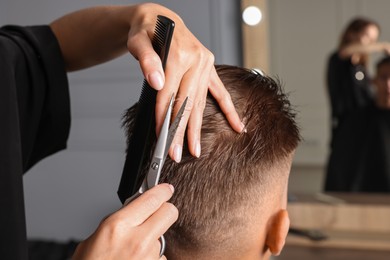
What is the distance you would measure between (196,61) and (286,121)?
198 millimetres

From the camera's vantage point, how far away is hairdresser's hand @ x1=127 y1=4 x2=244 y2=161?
2.05 feet

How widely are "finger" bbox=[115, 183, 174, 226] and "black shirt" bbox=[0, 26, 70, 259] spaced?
28 centimetres

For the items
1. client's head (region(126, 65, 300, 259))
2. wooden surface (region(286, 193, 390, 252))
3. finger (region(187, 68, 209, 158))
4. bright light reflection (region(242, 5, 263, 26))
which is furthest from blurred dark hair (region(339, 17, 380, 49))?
finger (region(187, 68, 209, 158))

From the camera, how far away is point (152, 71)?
616 mm

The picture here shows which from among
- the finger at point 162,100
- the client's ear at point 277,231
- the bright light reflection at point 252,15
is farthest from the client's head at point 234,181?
the bright light reflection at point 252,15

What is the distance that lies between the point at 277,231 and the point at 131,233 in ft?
0.99

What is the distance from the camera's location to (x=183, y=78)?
667 millimetres

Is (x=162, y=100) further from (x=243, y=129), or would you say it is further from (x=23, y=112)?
(x=23, y=112)

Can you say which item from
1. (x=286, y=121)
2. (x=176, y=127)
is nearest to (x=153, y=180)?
(x=176, y=127)

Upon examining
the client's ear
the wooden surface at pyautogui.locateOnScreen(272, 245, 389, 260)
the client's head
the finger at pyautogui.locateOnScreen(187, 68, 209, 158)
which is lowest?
the wooden surface at pyautogui.locateOnScreen(272, 245, 389, 260)

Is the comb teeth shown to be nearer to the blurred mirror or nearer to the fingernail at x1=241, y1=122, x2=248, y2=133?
the fingernail at x1=241, y1=122, x2=248, y2=133

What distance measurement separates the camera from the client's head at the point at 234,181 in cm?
74

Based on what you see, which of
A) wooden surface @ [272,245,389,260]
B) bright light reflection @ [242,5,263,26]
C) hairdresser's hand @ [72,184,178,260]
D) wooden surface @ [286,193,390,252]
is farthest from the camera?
bright light reflection @ [242,5,263,26]

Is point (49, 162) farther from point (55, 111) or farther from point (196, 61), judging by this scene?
point (196, 61)
